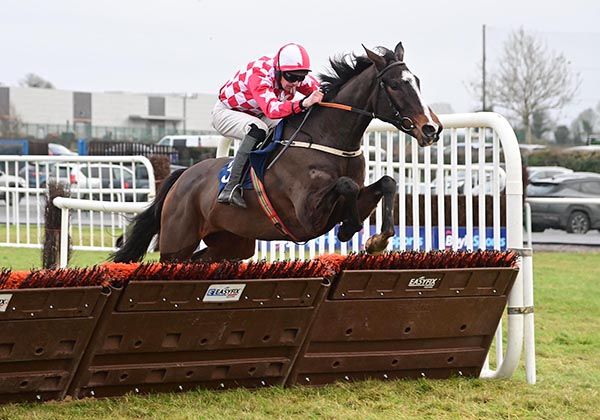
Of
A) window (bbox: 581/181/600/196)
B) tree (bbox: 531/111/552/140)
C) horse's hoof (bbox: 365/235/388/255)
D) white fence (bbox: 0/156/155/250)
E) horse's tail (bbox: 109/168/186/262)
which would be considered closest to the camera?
horse's hoof (bbox: 365/235/388/255)

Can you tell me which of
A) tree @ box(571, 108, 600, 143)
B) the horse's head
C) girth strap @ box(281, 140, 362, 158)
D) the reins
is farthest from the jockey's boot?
tree @ box(571, 108, 600, 143)

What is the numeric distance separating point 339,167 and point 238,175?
685 mm

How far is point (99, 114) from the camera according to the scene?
57281mm

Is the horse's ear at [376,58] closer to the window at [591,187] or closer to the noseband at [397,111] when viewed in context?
the noseband at [397,111]

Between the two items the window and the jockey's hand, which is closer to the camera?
the jockey's hand

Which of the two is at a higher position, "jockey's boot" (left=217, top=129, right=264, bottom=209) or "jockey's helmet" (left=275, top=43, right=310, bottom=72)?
"jockey's helmet" (left=275, top=43, right=310, bottom=72)

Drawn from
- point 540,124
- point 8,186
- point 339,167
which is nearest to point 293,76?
point 339,167

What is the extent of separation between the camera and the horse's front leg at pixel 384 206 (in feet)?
18.4

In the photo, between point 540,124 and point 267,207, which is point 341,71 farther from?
point 540,124

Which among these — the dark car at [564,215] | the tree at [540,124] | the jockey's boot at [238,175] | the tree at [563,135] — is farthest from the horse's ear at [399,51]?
the tree at [540,124]

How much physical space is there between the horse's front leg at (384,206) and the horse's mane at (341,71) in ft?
2.28

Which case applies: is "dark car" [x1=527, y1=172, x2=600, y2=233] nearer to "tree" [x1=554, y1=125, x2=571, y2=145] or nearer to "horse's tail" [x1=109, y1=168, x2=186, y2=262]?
"horse's tail" [x1=109, y1=168, x2=186, y2=262]

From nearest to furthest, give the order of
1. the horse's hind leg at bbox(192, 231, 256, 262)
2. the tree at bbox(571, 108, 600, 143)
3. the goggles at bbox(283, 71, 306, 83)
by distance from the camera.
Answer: the goggles at bbox(283, 71, 306, 83) → the horse's hind leg at bbox(192, 231, 256, 262) → the tree at bbox(571, 108, 600, 143)

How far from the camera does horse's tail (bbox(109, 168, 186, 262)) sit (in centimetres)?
730
